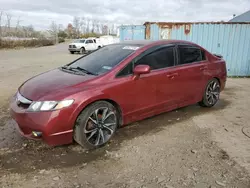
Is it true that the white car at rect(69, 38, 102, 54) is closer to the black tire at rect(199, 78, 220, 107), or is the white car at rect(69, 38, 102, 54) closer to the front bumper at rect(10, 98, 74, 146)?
the black tire at rect(199, 78, 220, 107)

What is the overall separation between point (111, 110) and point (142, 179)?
1185 mm

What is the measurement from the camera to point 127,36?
10023 mm

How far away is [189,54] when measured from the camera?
4.67 meters

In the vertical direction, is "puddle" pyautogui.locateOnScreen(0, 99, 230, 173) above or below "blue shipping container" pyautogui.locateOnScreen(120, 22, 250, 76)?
below

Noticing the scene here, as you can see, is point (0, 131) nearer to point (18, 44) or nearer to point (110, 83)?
point (110, 83)

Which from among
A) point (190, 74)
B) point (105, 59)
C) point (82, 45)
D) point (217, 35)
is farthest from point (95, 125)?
point (82, 45)

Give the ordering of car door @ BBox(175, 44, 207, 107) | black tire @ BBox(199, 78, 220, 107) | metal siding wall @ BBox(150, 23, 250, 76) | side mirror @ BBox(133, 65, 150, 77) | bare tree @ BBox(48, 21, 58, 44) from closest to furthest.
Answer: side mirror @ BBox(133, 65, 150, 77) < car door @ BBox(175, 44, 207, 107) < black tire @ BBox(199, 78, 220, 107) < metal siding wall @ BBox(150, 23, 250, 76) < bare tree @ BBox(48, 21, 58, 44)

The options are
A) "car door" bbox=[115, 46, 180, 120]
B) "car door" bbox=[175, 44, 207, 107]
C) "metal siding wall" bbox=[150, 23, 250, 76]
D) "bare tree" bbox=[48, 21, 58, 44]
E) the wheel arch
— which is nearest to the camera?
the wheel arch

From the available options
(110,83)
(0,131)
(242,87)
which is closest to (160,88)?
(110,83)

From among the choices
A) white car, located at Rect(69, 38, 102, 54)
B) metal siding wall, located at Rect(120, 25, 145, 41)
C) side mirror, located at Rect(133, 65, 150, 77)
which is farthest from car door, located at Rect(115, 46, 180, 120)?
white car, located at Rect(69, 38, 102, 54)

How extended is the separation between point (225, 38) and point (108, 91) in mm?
7907

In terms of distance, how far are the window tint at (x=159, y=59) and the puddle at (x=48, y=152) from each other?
3.71ft

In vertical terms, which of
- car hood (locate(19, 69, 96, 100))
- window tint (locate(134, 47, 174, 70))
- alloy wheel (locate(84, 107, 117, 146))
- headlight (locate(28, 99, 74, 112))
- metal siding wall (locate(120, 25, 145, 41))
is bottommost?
alloy wheel (locate(84, 107, 117, 146))

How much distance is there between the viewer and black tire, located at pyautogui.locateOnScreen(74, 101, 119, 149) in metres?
3.17
